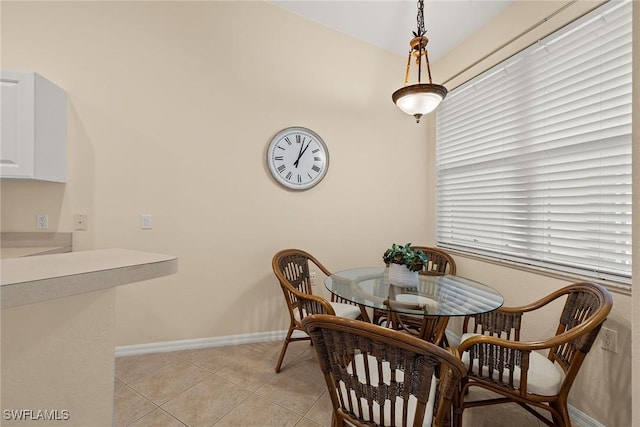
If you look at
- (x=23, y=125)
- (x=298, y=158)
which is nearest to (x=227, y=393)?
A: (x=298, y=158)

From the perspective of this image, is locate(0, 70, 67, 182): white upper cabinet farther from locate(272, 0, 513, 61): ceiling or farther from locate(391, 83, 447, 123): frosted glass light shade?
locate(391, 83, 447, 123): frosted glass light shade

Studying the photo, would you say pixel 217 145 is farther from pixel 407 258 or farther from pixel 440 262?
pixel 440 262

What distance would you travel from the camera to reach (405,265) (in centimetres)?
185

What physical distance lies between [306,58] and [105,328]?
8.91ft

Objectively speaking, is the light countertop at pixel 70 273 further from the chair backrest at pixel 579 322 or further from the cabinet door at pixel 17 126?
the chair backrest at pixel 579 322

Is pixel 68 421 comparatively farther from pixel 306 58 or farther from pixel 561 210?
pixel 306 58

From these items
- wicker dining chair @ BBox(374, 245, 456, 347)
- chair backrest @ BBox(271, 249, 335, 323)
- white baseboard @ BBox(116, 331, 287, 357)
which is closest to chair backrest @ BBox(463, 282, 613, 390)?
wicker dining chair @ BBox(374, 245, 456, 347)

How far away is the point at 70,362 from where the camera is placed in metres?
0.81

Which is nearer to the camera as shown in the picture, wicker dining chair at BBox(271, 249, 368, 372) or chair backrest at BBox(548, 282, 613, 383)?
chair backrest at BBox(548, 282, 613, 383)

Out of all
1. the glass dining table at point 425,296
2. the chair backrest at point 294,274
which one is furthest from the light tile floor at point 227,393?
the glass dining table at point 425,296

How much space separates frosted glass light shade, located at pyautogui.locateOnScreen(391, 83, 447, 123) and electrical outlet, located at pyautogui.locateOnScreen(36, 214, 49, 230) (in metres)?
2.72

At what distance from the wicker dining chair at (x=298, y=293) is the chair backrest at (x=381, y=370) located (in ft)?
2.28

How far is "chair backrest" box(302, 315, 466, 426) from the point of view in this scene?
860 millimetres

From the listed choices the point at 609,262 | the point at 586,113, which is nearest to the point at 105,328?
the point at 609,262
